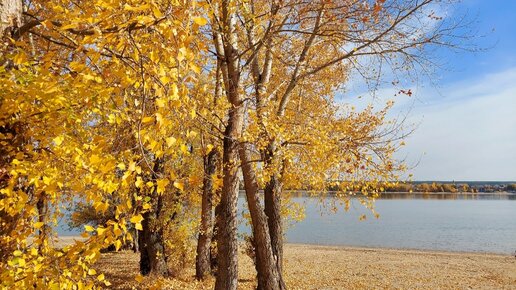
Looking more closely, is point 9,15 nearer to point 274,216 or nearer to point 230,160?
point 230,160

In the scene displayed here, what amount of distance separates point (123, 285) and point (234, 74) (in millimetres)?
9274

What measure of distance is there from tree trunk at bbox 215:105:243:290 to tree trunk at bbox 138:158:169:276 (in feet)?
21.0

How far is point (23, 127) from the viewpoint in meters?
3.98

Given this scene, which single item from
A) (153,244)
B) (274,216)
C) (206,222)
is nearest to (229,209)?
(274,216)

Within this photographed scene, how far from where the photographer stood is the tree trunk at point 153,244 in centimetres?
1395

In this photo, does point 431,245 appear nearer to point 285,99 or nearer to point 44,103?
point 285,99

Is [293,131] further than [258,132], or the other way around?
[293,131]

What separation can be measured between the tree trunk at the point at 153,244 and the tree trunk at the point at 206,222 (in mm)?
1285

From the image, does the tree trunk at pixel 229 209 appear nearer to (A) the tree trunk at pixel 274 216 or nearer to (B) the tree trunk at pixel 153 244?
(A) the tree trunk at pixel 274 216

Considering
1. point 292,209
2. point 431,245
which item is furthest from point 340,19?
point 431,245

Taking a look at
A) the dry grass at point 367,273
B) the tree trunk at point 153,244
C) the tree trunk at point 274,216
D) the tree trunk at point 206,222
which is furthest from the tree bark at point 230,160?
the tree trunk at point 153,244

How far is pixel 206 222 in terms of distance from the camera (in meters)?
13.8

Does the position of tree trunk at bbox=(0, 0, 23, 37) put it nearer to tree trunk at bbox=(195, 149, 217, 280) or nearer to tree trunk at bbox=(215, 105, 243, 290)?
tree trunk at bbox=(215, 105, 243, 290)

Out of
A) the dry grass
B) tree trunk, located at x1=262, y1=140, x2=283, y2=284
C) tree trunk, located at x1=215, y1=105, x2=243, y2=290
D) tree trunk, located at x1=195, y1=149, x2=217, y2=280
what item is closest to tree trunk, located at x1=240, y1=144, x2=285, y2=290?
tree trunk, located at x1=215, y1=105, x2=243, y2=290
